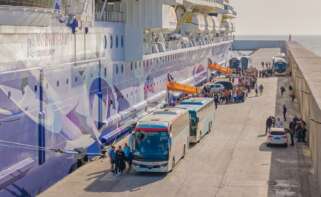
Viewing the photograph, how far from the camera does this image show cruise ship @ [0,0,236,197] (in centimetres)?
1909

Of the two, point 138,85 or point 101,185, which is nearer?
point 101,185

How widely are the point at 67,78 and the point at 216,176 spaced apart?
21.0 feet

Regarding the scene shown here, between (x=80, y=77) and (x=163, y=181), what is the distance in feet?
18.5

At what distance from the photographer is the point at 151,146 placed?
2328cm

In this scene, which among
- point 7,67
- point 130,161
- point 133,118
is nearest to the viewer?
point 7,67

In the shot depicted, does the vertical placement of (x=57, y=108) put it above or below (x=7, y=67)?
below

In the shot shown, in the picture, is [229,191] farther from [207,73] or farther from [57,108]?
[207,73]

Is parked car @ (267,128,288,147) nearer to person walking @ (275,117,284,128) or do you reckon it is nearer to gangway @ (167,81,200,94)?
person walking @ (275,117,284,128)

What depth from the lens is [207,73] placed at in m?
66.1

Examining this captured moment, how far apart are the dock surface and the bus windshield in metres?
0.68

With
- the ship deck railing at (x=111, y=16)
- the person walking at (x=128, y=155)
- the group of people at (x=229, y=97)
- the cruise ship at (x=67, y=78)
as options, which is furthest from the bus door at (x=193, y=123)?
the group of people at (x=229, y=97)

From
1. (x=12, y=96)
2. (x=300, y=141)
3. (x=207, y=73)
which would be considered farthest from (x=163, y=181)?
(x=207, y=73)

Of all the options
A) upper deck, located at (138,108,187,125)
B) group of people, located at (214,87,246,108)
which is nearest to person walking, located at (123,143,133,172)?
upper deck, located at (138,108,187,125)

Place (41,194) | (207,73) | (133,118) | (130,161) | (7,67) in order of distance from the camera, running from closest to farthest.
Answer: (7,67) → (41,194) → (130,161) → (133,118) → (207,73)
